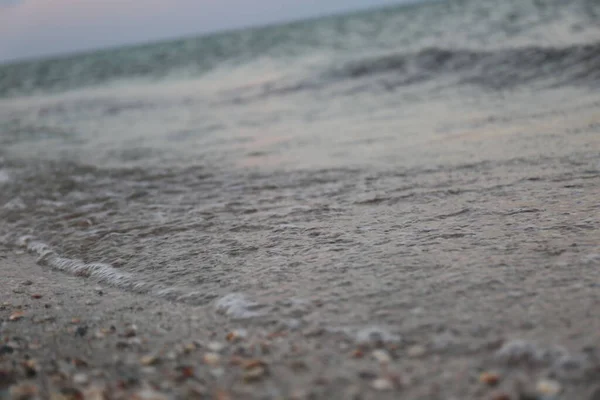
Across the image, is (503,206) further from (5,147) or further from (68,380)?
(5,147)

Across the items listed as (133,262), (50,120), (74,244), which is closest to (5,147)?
(50,120)

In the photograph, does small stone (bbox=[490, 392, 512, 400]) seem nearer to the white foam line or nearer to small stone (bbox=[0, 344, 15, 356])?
the white foam line

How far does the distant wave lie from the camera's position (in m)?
9.10

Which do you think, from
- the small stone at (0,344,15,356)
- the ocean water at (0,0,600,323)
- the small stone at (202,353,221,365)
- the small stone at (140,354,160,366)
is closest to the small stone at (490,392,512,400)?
the ocean water at (0,0,600,323)

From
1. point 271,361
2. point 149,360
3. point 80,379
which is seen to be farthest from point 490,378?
point 80,379

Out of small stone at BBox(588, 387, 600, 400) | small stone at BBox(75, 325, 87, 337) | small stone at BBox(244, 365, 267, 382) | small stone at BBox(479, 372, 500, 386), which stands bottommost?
small stone at BBox(588, 387, 600, 400)

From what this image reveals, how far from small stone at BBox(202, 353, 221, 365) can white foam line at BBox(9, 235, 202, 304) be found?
0.59m

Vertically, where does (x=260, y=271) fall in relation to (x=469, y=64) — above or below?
below

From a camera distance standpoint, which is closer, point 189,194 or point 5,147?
point 189,194

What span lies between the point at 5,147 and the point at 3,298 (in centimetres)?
761

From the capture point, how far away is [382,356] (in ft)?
6.86

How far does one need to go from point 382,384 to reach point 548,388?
507 millimetres

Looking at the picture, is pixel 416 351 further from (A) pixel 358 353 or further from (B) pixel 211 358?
(B) pixel 211 358

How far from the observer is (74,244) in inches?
156
